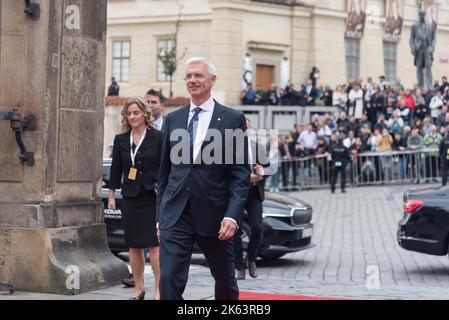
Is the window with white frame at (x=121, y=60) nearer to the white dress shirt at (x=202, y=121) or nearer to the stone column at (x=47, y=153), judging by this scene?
the stone column at (x=47, y=153)

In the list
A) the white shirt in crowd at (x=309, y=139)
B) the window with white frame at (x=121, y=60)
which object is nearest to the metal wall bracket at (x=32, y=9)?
the white shirt in crowd at (x=309, y=139)

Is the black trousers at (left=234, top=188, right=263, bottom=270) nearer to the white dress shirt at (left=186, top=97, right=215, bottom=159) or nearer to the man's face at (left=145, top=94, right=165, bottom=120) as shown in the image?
the man's face at (left=145, top=94, right=165, bottom=120)

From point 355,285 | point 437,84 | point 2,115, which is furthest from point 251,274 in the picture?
point 437,84

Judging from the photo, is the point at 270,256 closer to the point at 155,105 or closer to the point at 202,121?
the point at 155,105

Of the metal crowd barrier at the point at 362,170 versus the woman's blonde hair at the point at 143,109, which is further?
the metal crowd barrier at the point at 362,170

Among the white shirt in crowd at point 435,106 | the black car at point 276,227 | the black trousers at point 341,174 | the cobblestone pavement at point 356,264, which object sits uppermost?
the white shirt in crowd at point 435,106

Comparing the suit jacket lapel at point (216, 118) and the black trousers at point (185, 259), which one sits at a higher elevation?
the suit jacket lapel at point (216, 118)

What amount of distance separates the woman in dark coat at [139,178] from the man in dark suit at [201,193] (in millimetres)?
2401

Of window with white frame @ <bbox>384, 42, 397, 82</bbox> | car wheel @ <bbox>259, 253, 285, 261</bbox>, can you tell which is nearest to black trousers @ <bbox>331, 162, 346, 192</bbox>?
car wheel @ <bbox>259, 253, 285, 261</bbox>

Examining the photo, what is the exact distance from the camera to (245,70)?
141ft

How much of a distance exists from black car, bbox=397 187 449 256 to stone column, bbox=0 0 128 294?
17.7 feet

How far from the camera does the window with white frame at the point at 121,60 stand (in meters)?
46.0

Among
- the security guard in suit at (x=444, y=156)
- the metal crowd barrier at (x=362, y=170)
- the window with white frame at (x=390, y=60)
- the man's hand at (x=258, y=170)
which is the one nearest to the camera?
the man's hand at (x=258, y=170)

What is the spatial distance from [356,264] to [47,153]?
6.82 m
